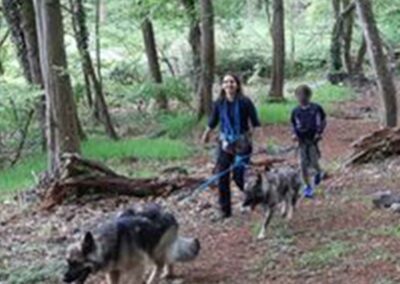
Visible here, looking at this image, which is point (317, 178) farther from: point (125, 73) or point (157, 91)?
point (125, 73)

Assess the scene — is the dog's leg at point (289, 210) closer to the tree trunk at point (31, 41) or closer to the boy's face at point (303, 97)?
the boy's face at point (303, 97)

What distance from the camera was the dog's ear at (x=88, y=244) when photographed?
6.46 meters

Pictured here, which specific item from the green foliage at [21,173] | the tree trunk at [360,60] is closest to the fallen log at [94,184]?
the green foliage at [21,173]

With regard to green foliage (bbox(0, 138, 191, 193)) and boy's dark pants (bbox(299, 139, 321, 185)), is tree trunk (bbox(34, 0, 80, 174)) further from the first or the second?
boy's dark pants (bbox(299, 139, 321, 185))

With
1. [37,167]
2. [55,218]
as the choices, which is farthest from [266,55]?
[55,218]

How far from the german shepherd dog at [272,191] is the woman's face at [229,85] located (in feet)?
3.72

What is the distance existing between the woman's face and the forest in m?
1.11

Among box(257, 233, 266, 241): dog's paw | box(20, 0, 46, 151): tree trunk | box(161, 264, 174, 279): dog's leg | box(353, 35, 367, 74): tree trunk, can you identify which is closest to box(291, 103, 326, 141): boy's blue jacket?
box(257, 233, 266, 241): dog's paw

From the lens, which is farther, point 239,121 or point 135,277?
point 239,121

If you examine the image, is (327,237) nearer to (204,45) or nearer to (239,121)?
(239,121)

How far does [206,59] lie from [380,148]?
8.58m

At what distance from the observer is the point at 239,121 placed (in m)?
10.2

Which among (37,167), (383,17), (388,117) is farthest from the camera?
(383,17)

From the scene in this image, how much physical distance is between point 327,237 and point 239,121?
194 cm
